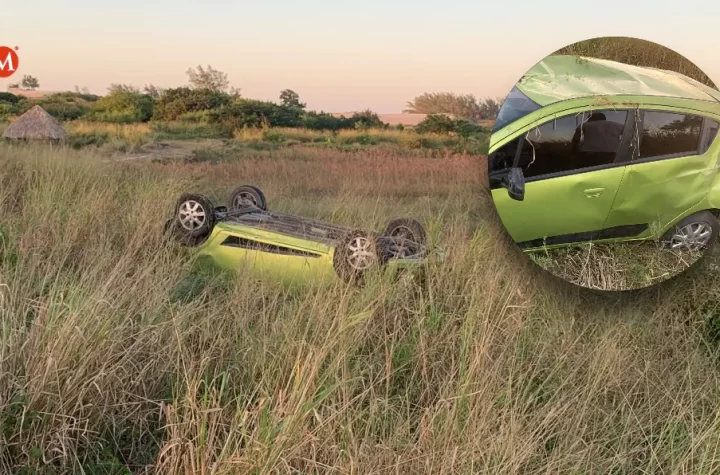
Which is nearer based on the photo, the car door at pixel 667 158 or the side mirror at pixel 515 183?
the car door at pixel 667 158

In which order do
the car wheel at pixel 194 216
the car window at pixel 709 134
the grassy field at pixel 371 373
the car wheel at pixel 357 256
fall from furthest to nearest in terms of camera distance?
the car wheel at pixel 194 216, the car wheel at pixel 357 256, the grassy field at pixel 371 373, the car window at pixel 709 134

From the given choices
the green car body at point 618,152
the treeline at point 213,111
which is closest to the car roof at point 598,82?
the green car body at point 618,152

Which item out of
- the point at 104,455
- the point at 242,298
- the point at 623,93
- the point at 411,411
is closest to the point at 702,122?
the point at 623,93

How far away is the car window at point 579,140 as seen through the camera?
137 cm

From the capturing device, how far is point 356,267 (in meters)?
3.32

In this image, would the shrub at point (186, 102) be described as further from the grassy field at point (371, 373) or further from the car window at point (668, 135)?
the car window at point (668, 135)

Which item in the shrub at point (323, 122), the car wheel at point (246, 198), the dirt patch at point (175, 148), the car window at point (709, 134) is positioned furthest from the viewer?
the shrub at point (323, 122)

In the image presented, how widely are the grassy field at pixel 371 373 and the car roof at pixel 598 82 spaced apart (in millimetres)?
303

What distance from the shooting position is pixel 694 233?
1.49 m

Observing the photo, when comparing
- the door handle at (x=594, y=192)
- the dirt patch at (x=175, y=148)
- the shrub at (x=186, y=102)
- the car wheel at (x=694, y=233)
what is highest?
the shrub at (x=186, y=102)

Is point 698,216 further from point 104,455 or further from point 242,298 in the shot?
point 242,298

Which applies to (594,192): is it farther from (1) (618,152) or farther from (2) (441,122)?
(2) (441,122)

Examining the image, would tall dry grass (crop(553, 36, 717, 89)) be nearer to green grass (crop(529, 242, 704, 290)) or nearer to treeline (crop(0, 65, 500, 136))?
green grass (crop(529, 242, 704, 290))

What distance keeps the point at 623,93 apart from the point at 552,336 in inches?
59.0
